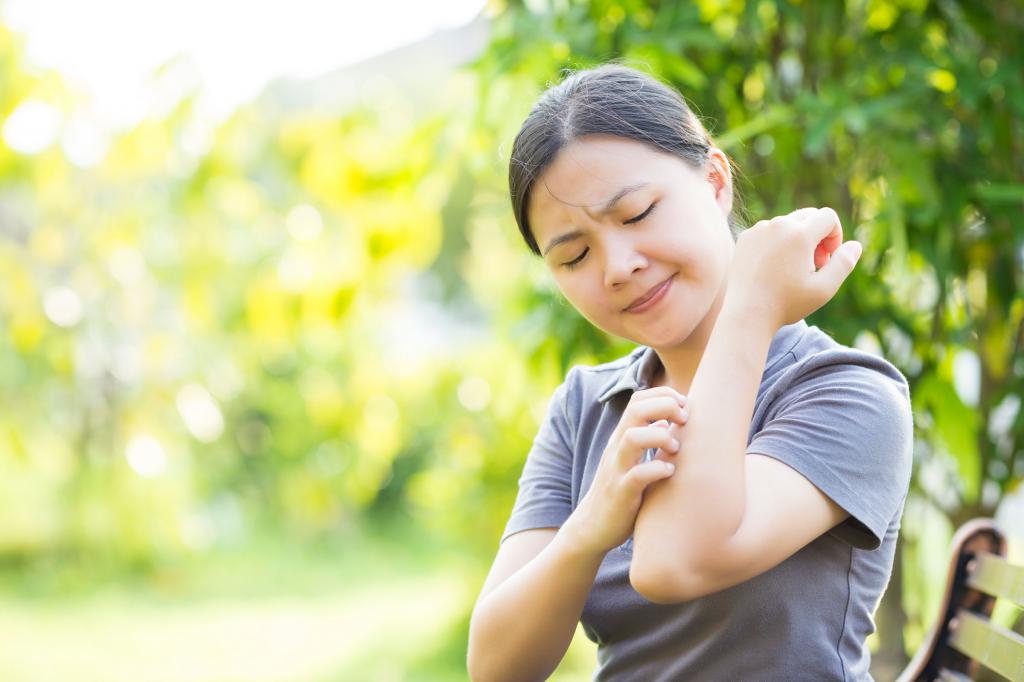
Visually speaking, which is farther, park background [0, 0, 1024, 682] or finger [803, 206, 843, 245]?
park background [0, 0, 1024, 682]

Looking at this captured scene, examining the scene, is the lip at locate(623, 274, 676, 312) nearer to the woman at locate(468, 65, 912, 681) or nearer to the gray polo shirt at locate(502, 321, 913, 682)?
the woman at locate(468, 65, 912, 681)

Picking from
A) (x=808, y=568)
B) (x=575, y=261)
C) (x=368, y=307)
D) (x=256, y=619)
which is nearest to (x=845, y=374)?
(x=808, y=568)

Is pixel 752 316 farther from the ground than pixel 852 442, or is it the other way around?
pixel 752 316

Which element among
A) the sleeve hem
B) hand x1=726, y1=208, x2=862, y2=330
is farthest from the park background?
the sleeve hem

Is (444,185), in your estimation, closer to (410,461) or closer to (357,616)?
(357,616)

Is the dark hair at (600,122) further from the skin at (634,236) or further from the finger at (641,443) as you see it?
the finger at (641,443)

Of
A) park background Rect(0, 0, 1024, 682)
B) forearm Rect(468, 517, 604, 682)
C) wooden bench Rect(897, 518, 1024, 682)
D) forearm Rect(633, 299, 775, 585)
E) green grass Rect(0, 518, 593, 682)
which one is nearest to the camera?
forearm Rect(633, 299, 775, 585)

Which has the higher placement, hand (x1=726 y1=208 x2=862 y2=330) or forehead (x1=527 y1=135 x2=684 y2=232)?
forehead (x1=527 y1=135 x2=684 y2=232)

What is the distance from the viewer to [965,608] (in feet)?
4.27

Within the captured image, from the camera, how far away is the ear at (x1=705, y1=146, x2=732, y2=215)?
117 centimetres

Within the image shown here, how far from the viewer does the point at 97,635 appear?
4.57 metres

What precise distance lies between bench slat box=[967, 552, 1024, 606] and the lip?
0.47 meters

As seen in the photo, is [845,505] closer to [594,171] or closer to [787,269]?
[787,269]

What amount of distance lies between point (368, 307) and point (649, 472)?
6.24 ft
